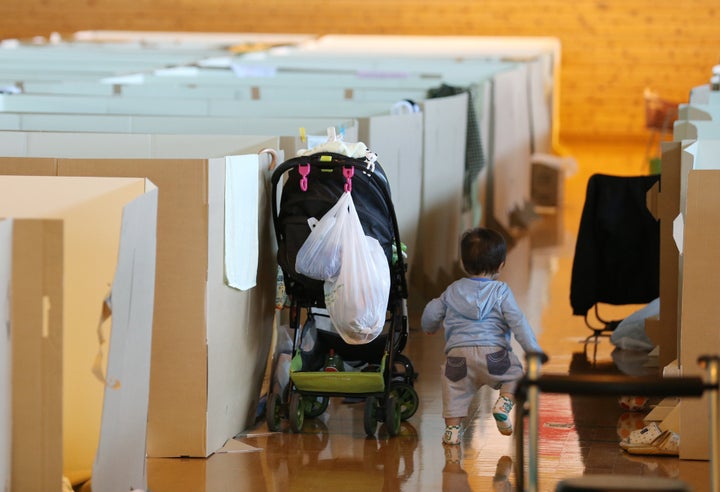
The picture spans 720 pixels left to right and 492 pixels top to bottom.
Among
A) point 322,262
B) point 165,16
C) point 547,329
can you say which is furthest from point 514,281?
point 165,16

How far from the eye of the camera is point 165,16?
14273mm

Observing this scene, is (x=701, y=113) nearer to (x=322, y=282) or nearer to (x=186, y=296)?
(x=322, y=282)

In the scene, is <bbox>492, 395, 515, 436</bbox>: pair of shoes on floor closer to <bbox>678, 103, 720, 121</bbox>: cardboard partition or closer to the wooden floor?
the wooden floor

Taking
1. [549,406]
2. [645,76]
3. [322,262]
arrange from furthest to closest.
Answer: [645,76], [549,406], [322,262]

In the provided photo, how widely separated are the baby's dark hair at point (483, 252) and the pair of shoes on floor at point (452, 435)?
469mm

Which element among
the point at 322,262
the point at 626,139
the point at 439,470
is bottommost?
the point at 439,470

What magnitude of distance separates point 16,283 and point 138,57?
7689 millimetres

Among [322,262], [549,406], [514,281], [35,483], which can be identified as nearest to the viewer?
[35,483]

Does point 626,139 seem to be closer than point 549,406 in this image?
No

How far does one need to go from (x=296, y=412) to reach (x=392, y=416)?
288mm

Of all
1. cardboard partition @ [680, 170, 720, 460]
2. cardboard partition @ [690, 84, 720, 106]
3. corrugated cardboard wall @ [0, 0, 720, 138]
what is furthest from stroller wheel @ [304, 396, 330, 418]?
corrugated cardboard wall @ [0, 0, 720, 138]

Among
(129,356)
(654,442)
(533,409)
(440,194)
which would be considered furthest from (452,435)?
(440,194)

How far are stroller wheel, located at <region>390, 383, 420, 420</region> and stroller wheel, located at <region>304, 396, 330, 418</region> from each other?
0.24 meters

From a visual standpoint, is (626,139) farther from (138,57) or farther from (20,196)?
(20,196)
